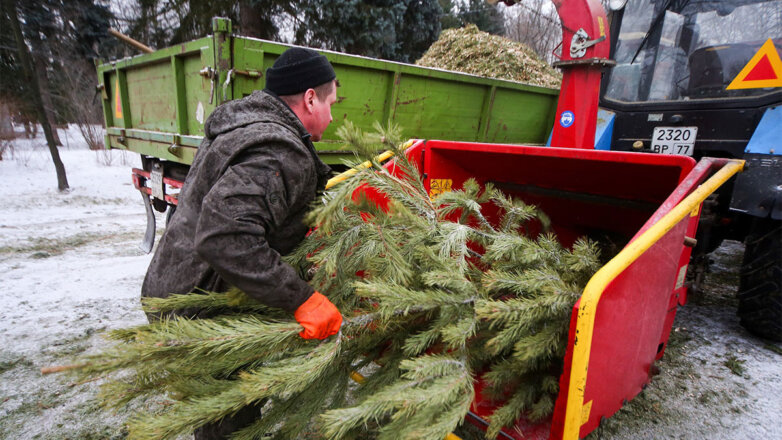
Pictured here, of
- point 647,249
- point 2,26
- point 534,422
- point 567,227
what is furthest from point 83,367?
point 2,26

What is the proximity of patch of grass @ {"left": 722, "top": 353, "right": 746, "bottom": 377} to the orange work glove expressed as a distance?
296 cm

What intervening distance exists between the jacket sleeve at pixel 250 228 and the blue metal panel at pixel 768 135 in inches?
124

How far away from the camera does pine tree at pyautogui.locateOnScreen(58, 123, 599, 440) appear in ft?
3.92

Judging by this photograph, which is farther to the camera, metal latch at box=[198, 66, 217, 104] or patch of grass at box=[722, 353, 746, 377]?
metal latch at box=[198, 66, 217, 104]

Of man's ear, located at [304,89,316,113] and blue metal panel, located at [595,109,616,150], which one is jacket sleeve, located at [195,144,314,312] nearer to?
man's ear, located at [304,89,316,113]

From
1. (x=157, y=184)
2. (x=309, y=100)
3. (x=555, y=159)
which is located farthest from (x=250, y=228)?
(x=157, y=184)

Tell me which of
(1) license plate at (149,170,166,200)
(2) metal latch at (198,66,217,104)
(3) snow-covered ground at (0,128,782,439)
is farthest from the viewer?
(1) license plate at (149,170,166,200)

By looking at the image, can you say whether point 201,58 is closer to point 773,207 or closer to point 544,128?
point 773,207

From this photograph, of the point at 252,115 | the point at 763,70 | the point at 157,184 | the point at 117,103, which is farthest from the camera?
the point at 117,103

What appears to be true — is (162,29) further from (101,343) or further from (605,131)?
(605,131)

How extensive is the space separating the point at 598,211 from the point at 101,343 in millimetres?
3741

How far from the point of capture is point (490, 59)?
6262 mm

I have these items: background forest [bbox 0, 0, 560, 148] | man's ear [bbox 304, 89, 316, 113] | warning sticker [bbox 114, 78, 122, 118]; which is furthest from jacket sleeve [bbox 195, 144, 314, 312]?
background forest [bbox 0, 0, 560, 148]

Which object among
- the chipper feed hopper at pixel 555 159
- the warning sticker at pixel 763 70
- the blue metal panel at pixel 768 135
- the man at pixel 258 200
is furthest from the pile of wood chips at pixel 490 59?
the man at pixel 258 200
